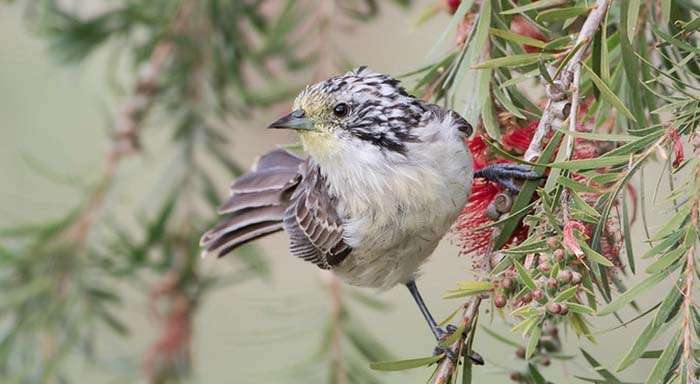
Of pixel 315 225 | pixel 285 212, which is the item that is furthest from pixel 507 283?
pixel 285 212

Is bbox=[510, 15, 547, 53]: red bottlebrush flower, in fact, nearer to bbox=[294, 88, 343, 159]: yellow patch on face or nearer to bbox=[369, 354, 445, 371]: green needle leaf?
bbox=[294, 88, 343, 159]: yellow patch on face

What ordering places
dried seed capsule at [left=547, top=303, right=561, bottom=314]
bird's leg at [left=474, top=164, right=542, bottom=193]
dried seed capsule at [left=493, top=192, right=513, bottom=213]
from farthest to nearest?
dried seed capsule at [left=493, top=192, right=513, bottom=213]
bird's leg at [left=474, top=164, right=542, bottom=193]
dried seed capsule at [left=547, top=303, right=561, bottom=314]

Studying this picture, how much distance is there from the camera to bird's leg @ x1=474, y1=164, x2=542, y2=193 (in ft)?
6.53

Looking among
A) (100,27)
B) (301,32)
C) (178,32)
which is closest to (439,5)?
(301,32)

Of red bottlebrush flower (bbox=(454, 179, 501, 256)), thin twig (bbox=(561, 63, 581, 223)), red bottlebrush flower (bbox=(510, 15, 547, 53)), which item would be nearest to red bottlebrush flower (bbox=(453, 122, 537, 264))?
red bottlebrush flower (bbox=(454, 179, 501, 256))

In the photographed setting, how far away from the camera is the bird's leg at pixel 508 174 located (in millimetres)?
1989

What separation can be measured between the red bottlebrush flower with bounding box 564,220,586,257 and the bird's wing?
1.41 metres

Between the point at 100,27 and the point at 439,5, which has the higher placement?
the point at 100,27

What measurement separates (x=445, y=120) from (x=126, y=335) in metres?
1.45

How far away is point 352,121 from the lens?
2840mm

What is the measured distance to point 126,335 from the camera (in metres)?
3.52

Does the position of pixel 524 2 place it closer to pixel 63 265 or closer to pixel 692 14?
pixel 692 14

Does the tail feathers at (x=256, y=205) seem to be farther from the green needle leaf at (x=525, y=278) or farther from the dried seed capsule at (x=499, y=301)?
the green needle leaf at (x=525, y=278)

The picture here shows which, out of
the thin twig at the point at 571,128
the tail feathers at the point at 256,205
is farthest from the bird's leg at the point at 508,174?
the tail feathers at the point at 256,205
